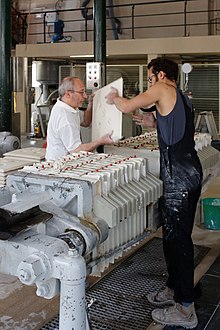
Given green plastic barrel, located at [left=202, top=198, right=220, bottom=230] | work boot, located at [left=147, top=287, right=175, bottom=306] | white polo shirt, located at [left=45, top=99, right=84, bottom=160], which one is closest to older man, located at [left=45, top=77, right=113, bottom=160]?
white polo shirt, located at [left=45, top=99, right=84, bottom=160]

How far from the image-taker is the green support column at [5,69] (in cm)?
516

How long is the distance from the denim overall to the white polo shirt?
82cm

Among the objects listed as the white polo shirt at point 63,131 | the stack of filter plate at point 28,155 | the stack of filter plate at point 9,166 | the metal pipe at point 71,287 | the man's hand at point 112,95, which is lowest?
the metal pipe at point 71,287

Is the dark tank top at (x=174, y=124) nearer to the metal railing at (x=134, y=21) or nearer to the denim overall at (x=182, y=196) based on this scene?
the denim overall at (x=182, y=196)

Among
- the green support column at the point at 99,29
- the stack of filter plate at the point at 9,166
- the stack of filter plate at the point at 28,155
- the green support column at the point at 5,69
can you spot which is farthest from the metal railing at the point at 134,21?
the stack of filter plate at the point at 9,166

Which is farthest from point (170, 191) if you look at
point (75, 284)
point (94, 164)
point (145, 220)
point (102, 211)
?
point (75, 284)

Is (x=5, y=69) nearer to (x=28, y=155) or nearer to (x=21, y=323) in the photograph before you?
(x=28, y=155)

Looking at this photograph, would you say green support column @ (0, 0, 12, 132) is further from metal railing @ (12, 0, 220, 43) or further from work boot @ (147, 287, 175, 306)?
metal railing @ (12, 0, 220, 43)

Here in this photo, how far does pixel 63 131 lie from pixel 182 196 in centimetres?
109

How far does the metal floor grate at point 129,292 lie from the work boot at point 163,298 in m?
0.05

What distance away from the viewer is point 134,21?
1308 centimetres

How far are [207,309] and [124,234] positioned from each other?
97cm

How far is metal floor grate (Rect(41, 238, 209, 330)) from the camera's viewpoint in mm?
3121

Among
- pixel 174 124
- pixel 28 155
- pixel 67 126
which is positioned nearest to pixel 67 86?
pixel 67 126
